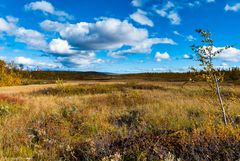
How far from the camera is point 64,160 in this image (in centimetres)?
576

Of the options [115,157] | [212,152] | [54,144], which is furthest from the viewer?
[54,144]

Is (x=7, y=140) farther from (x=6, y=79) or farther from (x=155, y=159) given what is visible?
(x=6, y=79)

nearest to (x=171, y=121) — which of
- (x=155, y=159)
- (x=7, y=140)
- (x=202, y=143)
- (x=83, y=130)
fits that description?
(x=83, y=130)

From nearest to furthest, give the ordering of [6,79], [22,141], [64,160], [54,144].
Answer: [64,160], [54,144], [22,141], [6,79]

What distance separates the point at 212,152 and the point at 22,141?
178 inches

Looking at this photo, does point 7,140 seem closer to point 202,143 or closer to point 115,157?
point 115,157

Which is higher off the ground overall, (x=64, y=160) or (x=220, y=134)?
(x=220, y=134)

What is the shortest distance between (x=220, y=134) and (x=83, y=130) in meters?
4.17

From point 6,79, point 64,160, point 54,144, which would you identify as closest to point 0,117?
point 54,144

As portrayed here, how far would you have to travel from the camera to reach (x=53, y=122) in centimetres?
908

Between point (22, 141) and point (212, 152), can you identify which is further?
point (22, 141)

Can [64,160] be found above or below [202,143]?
below

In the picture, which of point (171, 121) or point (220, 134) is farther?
point (171, 121)

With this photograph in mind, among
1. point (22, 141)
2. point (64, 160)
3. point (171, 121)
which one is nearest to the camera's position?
point (64, 160)
